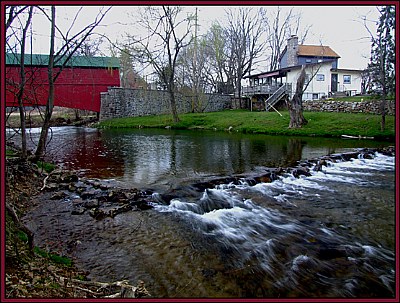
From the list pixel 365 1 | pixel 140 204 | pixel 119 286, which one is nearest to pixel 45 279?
pixel 119 286

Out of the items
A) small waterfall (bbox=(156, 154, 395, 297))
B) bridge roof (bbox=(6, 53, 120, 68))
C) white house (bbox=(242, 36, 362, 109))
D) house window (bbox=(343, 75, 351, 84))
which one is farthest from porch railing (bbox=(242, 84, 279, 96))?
small waterfall (bbox=(156, 154, 395, 297))

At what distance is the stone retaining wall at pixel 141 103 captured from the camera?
3884 cm

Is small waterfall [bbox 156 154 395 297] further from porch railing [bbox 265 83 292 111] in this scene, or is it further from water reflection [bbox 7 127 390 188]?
porch railing [bbox 265 83 292 111]

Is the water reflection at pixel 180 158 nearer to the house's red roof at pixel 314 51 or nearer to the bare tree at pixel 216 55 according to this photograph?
the bare tree at pixel 216 55

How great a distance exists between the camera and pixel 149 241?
584cm

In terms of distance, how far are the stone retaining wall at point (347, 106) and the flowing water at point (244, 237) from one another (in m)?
15.2

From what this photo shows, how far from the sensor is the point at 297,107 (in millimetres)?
24391

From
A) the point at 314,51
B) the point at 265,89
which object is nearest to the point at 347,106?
the point at 265,89

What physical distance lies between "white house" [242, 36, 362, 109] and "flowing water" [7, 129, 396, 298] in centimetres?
2906

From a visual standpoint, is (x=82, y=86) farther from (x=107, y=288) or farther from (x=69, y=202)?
(x=107, y=288)

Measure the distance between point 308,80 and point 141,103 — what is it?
21576 millimetres

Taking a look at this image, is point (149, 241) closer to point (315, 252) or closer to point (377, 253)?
point (315, 252)

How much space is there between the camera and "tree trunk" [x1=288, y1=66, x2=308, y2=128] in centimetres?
2372

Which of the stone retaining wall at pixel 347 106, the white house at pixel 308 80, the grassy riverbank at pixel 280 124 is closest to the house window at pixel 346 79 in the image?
the white house at pixel 308 80
